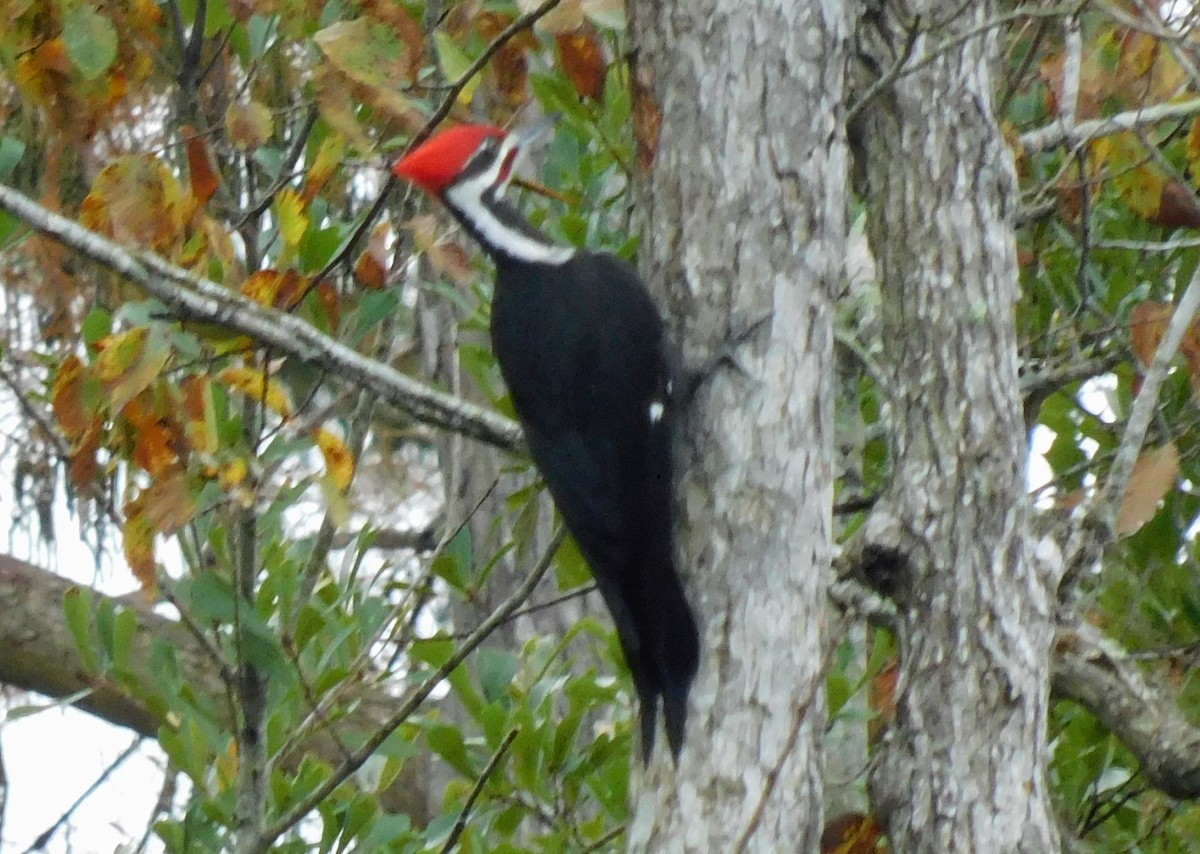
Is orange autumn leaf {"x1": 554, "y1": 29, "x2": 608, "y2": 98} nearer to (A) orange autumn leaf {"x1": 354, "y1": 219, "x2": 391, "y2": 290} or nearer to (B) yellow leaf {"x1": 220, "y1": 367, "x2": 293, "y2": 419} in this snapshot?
(A) orange autumn leaf {"x1": 354, "y1": 219, "x2": 391, "y2": 290}

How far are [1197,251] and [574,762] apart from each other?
51.9 inches

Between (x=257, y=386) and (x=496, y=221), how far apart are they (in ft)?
1.64

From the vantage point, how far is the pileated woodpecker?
188cm

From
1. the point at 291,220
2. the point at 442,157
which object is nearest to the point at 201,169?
the point at 291,220

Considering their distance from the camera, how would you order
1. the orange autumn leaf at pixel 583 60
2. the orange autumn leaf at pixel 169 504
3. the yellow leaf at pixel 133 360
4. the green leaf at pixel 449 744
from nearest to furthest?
the yellow leaf at pixel 133 360 < the orange autumn leaf at pixel 169 504 < the orange autumn leaf at pixel 583 60 < the green leaf at pixel 449 744

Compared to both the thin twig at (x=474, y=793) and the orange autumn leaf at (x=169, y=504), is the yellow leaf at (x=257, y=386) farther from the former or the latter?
the thin twig at (x=474, y=793)

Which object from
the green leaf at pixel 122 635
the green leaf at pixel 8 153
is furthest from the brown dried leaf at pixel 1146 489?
the green leaf at pixel 8 153

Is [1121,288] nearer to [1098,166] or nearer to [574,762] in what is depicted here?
[1098,166]

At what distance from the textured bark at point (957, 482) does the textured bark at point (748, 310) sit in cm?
24

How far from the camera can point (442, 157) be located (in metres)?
1.99

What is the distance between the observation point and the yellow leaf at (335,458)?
5.59 feet

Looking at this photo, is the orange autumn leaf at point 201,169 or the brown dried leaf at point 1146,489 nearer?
the brown dried leaf at point 1146,489

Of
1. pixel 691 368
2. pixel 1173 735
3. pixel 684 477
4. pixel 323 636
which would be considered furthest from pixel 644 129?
pixel 1173 735

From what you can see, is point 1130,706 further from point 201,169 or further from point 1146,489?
point 201,169
